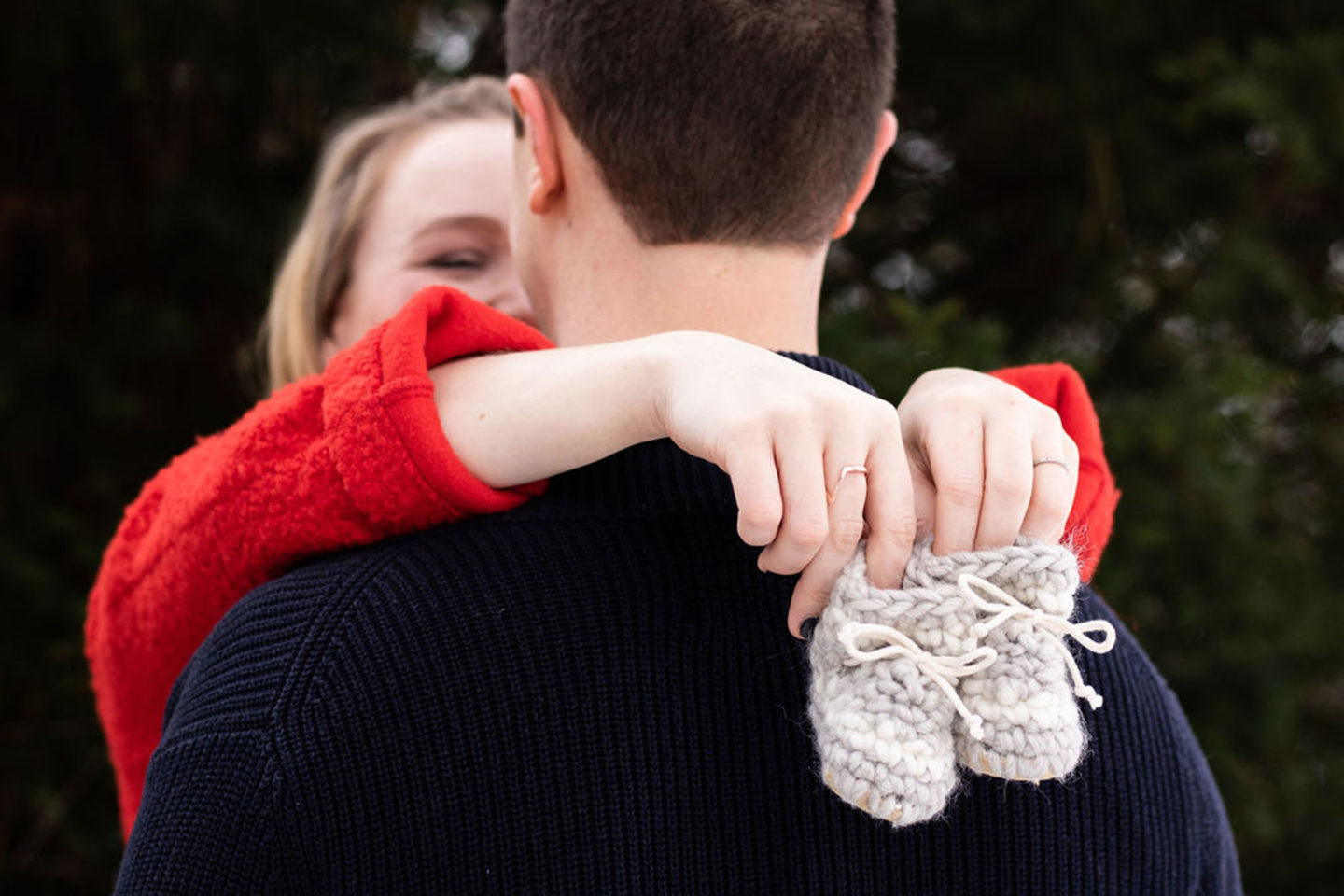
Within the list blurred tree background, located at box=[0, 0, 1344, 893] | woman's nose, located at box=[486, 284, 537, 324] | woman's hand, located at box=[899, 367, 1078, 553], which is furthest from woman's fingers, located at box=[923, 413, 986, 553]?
blurred tree background, located at box=[0, 0, 1344, 893]

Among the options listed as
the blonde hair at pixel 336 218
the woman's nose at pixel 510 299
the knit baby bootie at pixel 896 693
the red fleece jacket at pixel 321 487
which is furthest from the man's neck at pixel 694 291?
the blonde hair at pixel 336 218

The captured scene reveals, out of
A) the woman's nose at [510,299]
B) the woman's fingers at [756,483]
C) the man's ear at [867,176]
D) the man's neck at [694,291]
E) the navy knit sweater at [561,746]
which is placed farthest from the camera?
the woman's nose at [510,299]

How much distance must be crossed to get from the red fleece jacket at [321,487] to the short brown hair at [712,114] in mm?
217

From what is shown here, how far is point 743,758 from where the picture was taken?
1.04 metres

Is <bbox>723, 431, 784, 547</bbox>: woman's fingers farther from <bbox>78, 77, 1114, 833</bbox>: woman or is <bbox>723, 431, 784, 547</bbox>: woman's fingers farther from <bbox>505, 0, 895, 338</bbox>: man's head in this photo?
<bbox>505, 0, 895, 338</bbox>: man's head

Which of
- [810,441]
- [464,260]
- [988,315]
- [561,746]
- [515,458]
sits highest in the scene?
[810,441]

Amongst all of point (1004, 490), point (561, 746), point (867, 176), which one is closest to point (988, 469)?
point (1004, 490)

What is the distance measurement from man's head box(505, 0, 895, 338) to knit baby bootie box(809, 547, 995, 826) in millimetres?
466

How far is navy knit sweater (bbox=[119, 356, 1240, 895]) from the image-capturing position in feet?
3.24

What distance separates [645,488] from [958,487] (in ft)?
1.05

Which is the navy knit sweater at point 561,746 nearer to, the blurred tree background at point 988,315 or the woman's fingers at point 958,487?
the woman's fingers at point 958,487

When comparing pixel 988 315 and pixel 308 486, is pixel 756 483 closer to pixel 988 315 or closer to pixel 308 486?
pixel 308 486

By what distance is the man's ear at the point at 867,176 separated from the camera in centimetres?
133

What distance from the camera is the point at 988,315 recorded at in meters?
3.58
